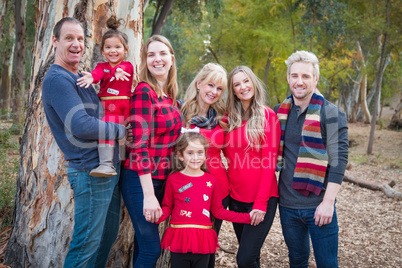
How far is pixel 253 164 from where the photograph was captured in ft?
9.61

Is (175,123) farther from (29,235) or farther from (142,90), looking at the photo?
(29,235)

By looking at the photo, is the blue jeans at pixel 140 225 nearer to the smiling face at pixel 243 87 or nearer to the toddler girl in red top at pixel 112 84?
the toddler girl in red top at pixel 112 84

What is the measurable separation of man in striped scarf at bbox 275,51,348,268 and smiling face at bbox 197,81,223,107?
0.66 m

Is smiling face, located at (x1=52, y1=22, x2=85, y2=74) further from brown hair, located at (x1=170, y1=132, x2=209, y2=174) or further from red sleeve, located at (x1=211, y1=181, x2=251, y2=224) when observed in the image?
red sleeve, located at (x1=211, y1=181, x2=251, y2=224)

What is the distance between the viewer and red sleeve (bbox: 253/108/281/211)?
280 centimetres

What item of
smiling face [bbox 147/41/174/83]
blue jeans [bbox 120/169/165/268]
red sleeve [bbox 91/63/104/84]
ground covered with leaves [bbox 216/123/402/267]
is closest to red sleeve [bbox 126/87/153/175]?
blue jeans [bbox 120/169/165/268]

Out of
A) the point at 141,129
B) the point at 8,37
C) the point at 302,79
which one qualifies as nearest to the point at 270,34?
the point at 8,37

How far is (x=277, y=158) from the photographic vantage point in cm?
289

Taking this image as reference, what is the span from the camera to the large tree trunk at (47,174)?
3.04 meters

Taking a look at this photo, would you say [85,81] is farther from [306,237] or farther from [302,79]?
[306,237]

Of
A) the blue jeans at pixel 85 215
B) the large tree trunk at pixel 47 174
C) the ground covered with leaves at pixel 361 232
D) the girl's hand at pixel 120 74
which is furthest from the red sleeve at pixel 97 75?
the ground covered with leaves at pixel 361 232

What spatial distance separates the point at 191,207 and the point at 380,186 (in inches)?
262

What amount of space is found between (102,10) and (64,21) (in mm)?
875

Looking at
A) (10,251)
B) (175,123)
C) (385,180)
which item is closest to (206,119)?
(175,123)
